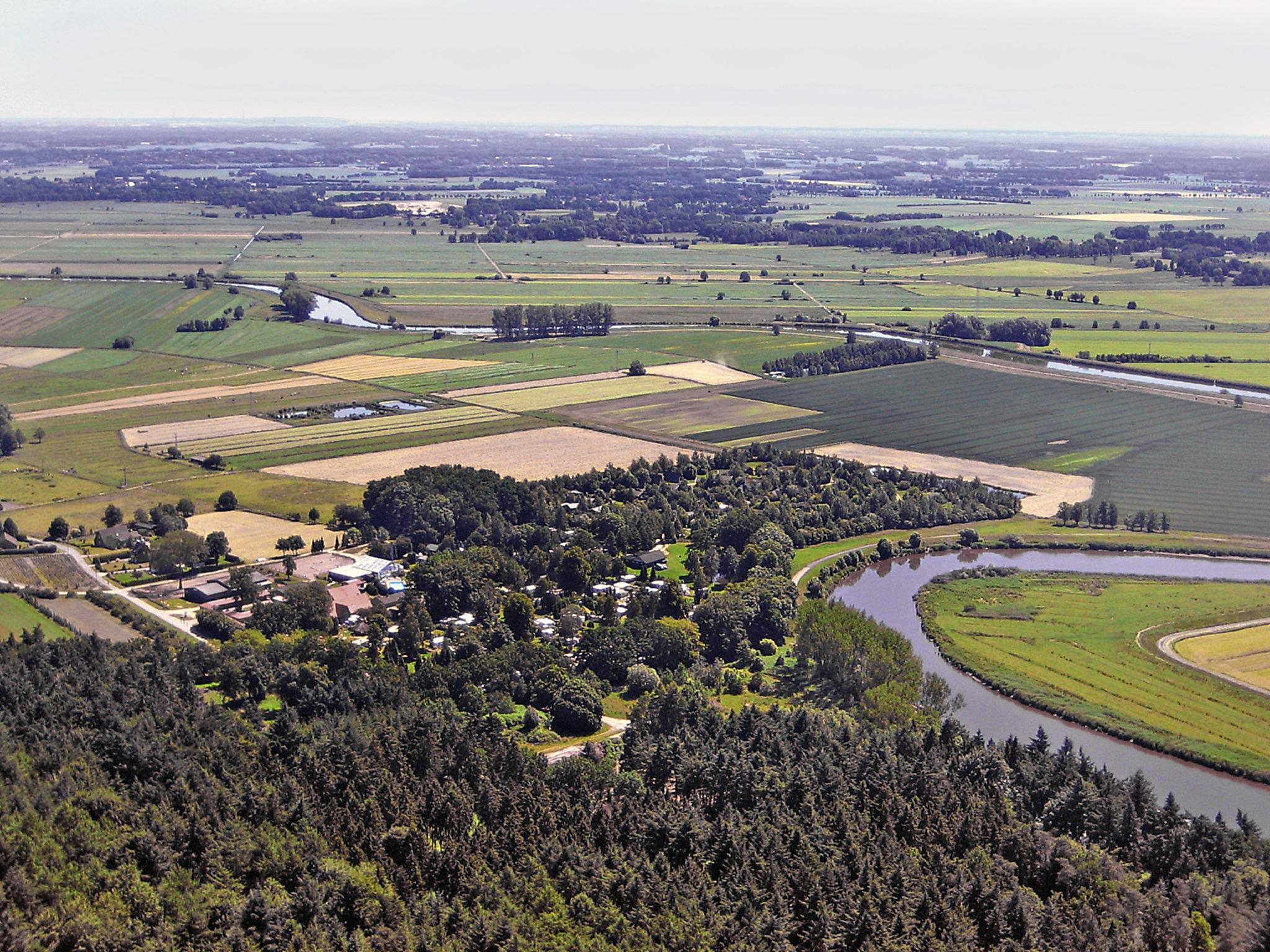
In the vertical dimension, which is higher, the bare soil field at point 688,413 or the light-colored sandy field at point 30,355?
the light-colored sandy field at point 30,355

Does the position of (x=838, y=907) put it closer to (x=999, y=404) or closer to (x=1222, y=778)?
(x=1222, y=778)

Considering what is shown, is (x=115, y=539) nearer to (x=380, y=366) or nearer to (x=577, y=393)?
(x=577, y=393)

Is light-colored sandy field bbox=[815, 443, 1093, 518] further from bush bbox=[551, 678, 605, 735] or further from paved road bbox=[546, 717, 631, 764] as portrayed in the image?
bush bbox=[551, 678, 605, 735]

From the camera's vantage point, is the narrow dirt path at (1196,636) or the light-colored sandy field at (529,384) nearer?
the narrow dirt path at (1196,636)

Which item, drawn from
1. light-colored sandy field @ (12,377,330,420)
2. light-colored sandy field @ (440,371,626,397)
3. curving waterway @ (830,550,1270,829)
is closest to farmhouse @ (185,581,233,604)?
curving waterway @ (830,550,1270,829)

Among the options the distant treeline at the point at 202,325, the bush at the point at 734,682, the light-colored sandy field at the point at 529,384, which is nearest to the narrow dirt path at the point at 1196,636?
the bush at the point at 734,682

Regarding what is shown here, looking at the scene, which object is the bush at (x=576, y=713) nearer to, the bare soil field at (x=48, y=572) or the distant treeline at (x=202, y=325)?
the bare soil field at (x=48, y=572)
